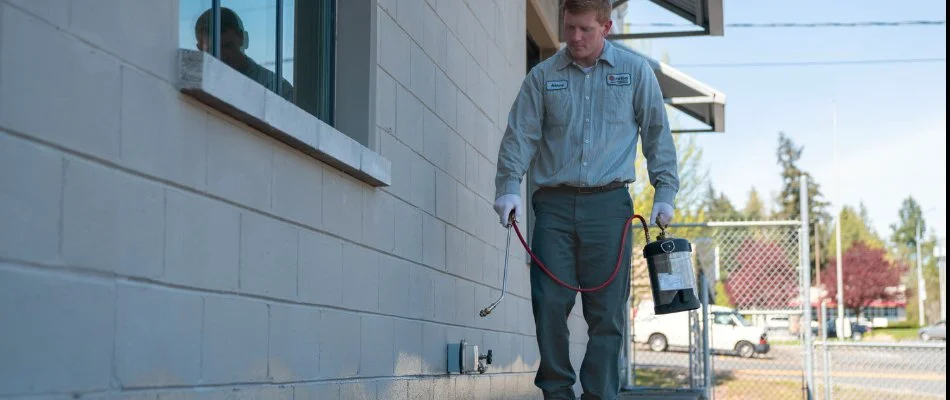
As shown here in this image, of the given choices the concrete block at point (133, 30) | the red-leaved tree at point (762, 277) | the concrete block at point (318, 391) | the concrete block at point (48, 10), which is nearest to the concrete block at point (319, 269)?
the concrete block at point (318, 391)

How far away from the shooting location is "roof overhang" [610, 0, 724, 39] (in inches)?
382

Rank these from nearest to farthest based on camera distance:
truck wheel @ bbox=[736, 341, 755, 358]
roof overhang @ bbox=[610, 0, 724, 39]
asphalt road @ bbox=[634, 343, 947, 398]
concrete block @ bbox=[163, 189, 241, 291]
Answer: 1. concrete block @ bbox=[163, 189, 241, 291]
2. roof overhang @ bbox=[610, 0, 724, 39]
3. asphalt road @ bbox=[634, 343, 947, 398]
4. truck wheel @ bbox=[736, 341, 755, 358]

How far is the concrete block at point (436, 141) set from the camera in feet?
16.2

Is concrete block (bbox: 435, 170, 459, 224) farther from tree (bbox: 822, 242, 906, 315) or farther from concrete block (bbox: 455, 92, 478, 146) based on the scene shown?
tree (bbox: 822, 242, 906, 315)

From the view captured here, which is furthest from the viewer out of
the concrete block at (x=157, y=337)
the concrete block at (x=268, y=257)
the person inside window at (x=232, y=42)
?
the person inside window at (x=232, y=42)

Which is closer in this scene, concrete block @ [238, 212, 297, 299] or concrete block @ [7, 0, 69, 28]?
concrete block @ [7, 0, 69, 28]

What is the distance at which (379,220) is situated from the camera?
4.23 meters

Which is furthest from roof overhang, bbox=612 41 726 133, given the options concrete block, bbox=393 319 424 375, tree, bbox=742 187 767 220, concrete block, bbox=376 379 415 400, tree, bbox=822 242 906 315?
tree, bbox=742 187 767 220

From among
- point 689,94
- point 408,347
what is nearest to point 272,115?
point 408,347

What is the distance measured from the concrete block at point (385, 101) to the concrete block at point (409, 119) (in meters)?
0.06

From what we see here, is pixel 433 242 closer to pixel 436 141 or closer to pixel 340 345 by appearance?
pixel 436 141

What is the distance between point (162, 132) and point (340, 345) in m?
1.39

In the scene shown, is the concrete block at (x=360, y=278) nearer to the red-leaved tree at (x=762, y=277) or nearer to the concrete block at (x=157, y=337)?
the concrete block at (x=157, y=337)

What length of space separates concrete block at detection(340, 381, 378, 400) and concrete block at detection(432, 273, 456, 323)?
93 centimetres
